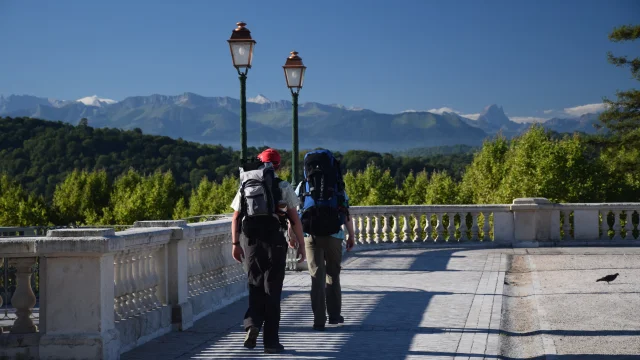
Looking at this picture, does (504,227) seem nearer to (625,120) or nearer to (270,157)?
(270,157)

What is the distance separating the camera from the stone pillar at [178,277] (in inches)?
362

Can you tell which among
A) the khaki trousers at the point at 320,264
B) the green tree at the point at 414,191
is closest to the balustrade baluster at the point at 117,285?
the khaki trousers at the point at 320,264

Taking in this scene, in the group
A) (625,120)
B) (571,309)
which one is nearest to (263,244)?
(571,309)

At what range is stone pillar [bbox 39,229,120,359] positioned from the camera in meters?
7.12

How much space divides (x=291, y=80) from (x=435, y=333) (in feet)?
31.4

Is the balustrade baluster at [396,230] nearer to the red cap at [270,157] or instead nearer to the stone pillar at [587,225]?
the stone pillar at [587,225]

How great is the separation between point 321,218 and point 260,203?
133cm

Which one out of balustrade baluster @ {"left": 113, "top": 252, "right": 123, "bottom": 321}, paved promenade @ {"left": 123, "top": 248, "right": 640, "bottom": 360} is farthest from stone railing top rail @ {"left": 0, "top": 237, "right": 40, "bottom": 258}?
paved promenade @ {"left": 123, "top": 248, "right": 640, "bottom": 360}

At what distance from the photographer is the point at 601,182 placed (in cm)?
6875

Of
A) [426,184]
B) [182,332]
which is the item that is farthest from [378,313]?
[426,184]

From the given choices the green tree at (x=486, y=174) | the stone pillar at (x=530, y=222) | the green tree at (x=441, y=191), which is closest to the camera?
the stone pillar at (x=530, y=222)

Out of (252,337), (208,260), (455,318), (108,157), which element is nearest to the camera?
(252,337)

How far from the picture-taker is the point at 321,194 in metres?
8.91

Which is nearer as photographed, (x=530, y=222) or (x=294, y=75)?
(x=294, y=75)
